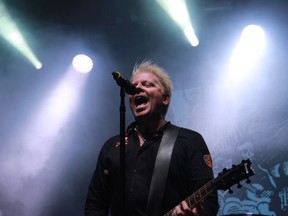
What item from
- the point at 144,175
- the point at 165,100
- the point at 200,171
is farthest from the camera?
the point at 165,100

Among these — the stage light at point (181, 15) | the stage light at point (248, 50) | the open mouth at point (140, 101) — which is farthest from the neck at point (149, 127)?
the stage light at point (181, 15)

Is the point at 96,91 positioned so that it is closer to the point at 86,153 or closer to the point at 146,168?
the point at 86,153

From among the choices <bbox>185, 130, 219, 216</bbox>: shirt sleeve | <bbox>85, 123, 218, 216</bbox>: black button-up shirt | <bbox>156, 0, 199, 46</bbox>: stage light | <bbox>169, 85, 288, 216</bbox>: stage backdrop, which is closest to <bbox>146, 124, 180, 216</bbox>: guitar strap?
<bbox>85, 123, 218, 216</bbox>: black button-up shirt

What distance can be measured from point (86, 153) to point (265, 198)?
3.31 metres

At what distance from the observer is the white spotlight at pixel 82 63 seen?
21.9 ft

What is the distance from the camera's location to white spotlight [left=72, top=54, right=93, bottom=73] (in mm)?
6681

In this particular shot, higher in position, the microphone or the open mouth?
the open mouth

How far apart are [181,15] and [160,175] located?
180 inches

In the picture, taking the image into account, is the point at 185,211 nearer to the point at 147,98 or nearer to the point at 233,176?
the point at 233,176

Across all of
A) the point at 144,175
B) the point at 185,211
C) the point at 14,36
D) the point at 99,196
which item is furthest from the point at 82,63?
the point at 185,211

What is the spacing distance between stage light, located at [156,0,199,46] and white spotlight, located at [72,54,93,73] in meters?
1.75

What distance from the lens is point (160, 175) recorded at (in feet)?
7.70

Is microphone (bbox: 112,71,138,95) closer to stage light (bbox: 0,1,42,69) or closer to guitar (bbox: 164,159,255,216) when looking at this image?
guitar (bbox: 164,159,255,216)

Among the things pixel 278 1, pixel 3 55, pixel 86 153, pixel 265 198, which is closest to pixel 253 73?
pixel 278 1
